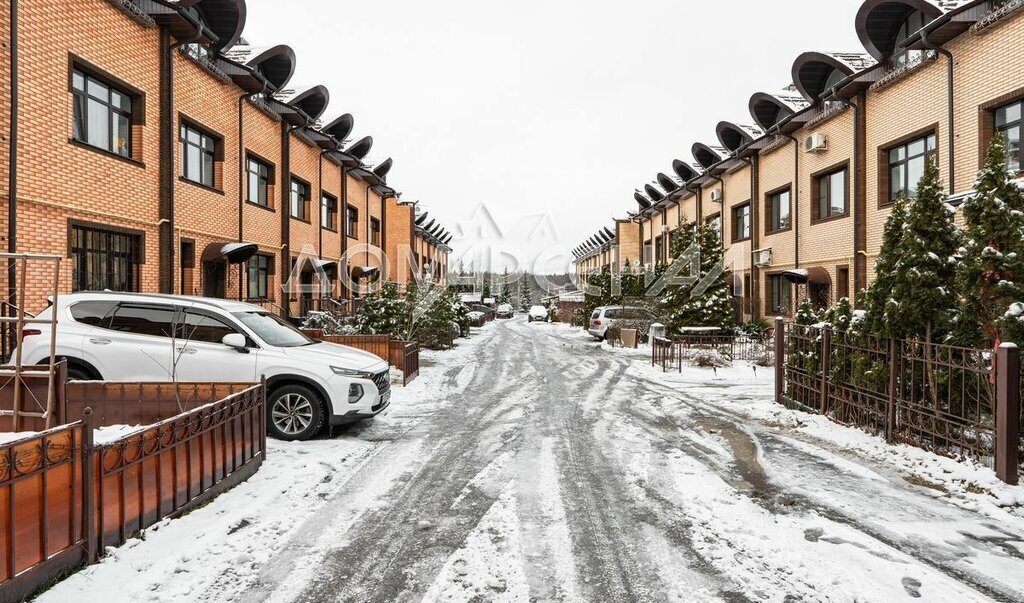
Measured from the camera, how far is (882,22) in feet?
47.9

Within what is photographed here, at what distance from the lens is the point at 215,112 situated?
45.7 feet

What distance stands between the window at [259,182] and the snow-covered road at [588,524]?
37.8 feet

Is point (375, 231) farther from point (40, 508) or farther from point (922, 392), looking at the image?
point (40, 508)

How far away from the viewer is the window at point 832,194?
661 inches

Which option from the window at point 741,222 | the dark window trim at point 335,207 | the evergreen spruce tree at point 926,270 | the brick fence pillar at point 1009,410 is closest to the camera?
the brick fence pillar at point 1009,410

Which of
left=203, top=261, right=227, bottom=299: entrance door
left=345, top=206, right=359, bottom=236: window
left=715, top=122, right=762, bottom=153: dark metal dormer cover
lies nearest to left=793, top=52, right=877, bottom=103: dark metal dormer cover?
left=715, top=122, right=762, bottom=153: dark metal dormer cover

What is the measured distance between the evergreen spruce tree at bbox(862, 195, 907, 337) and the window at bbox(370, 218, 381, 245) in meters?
24.8

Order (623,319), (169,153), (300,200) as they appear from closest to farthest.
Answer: (169,153)
(300,200)
(623,319)

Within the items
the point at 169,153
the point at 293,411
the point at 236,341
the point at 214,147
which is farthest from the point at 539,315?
the point at 236,341

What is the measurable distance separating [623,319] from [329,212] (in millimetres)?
13152

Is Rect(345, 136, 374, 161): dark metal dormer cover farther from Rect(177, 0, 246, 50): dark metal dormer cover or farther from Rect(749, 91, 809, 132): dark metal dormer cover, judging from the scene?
Rect(749, 91, 809, 132): dark metal dormer cover

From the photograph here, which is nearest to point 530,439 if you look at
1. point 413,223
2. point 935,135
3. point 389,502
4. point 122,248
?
point 389,502

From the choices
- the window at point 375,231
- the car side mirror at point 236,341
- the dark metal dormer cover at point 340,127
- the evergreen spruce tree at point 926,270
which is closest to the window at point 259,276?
the dark metal dormer cover at point 340,127

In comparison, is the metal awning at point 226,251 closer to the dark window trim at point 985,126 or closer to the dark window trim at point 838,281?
the dark window trim at point 985,126
